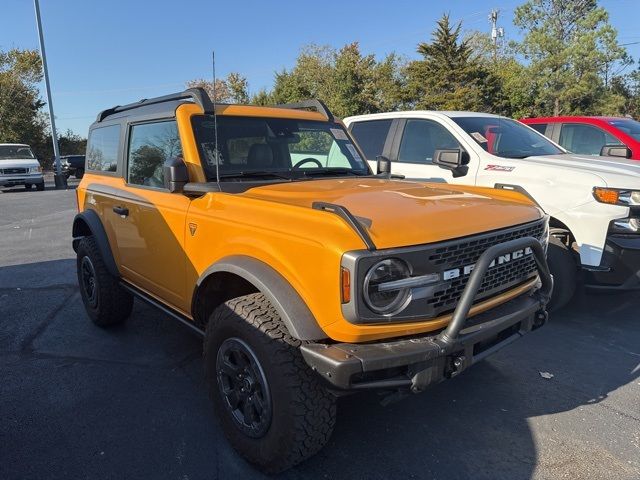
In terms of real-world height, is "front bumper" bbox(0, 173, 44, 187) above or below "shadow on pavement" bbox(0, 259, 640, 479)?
above

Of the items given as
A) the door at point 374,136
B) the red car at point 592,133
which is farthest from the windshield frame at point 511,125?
the red car at point 592,133

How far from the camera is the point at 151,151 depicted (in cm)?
359

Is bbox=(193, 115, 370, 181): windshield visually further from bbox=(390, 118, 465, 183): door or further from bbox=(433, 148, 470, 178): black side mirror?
bbox=(390, 118, 465, 183): door

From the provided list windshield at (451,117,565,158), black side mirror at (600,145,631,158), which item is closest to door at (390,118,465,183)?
windshield at (451,117,565,158)

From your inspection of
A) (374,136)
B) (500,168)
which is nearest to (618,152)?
(500,168)

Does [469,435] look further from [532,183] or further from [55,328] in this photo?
[55,328]

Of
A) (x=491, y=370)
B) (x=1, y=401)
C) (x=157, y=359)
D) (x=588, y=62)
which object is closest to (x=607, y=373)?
(x=491, y=370)

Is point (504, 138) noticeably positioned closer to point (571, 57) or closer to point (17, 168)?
point (17, 168)

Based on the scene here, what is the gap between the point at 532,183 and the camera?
452 cm

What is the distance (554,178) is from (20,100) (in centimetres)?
3702

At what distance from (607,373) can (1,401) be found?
4292 mm

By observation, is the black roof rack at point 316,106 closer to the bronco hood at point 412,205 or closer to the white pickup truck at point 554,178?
the white pickup truck at point 554,178

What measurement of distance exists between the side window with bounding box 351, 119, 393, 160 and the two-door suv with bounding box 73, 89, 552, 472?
2556 millimetres

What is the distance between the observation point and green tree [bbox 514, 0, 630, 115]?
82.5ft
